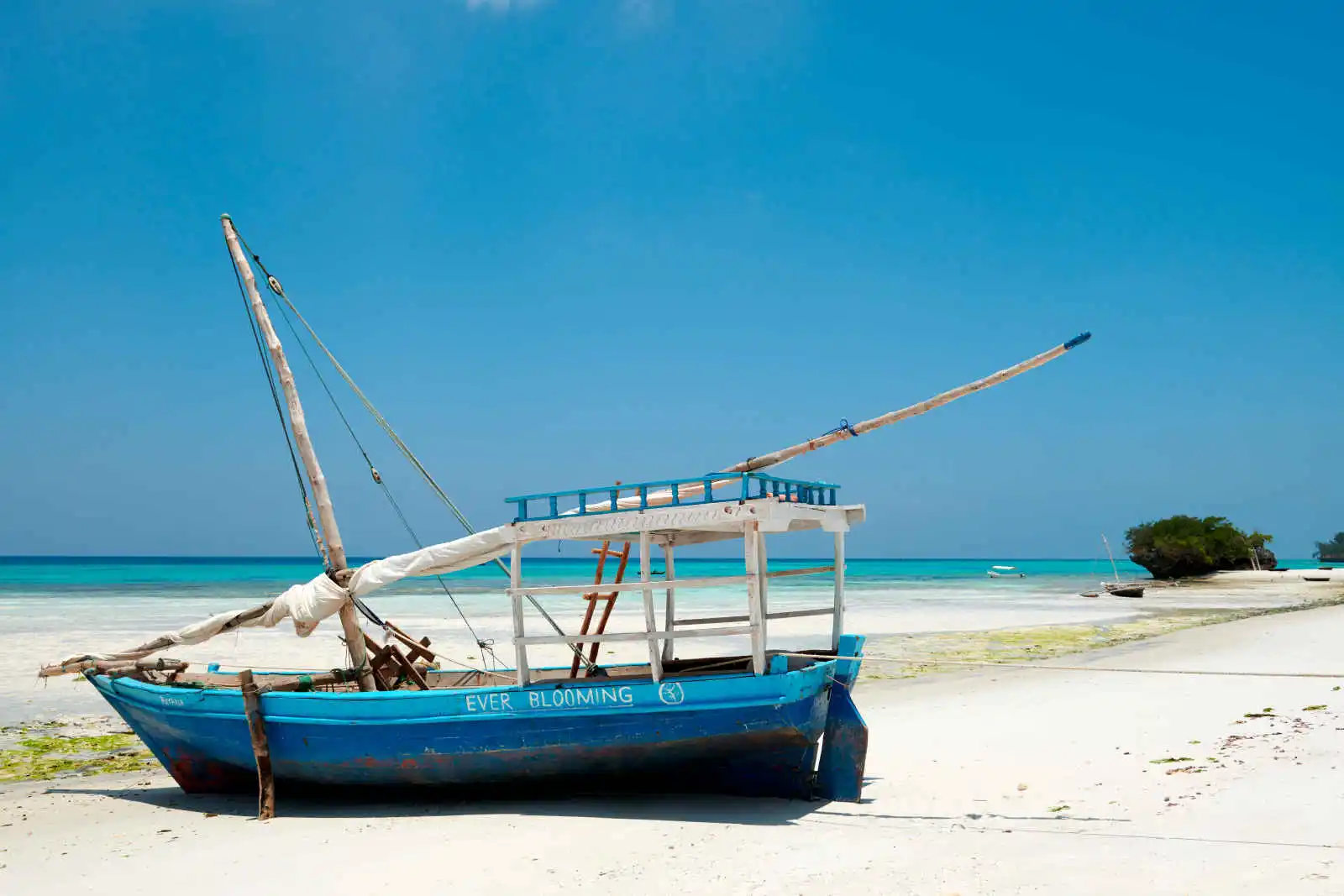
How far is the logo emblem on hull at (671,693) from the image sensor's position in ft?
28.9

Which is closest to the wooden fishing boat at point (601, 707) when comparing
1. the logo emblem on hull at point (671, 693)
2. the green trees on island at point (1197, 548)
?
the logo emblem on hull at point (671, 693)

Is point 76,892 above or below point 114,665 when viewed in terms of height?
below

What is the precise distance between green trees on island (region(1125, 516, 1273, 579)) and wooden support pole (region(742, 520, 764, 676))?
66.7 m

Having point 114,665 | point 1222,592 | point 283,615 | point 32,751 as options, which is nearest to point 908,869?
point 283,615

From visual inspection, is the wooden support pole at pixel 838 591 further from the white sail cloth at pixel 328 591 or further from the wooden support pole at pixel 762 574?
the white sail cloth at pixel 328 591

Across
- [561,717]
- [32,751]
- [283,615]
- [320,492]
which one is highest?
[320,492]

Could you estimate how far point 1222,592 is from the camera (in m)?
49.7

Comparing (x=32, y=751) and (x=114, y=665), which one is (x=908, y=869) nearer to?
(x=114, y=665)

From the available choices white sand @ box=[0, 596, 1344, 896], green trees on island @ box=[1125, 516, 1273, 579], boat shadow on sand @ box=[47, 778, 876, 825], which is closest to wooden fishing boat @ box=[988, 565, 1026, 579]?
green trees on island @ box=[1125, 516, 1273, 579]

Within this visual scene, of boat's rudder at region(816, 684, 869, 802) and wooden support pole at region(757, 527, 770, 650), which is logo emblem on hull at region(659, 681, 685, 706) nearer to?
wooden support pole at region(757, 527, 770, 650)

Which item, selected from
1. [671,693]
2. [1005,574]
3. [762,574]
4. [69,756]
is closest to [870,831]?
[671,693]

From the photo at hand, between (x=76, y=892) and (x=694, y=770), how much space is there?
5175 mm

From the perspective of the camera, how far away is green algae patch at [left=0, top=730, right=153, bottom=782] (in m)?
12.5

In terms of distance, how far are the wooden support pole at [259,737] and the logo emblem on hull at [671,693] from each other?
14.2 ft
